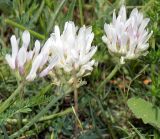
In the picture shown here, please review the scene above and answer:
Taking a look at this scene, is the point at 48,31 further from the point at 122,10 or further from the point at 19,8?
the point at 122,10

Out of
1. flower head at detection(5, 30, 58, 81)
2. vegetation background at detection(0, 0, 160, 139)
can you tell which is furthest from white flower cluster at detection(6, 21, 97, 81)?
vegetation background at detection(0, 0, 160, 139)

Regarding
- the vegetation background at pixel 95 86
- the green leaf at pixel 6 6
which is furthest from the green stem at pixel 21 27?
the green leaf at pixel 6 6

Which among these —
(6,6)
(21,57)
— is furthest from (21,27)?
(21,57)

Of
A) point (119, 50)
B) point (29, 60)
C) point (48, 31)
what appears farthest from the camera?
point (48, 31)

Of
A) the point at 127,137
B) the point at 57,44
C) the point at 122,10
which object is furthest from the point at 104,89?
the point at 57,44

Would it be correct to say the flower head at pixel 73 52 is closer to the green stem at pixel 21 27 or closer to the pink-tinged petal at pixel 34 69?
the pink-tinged petal at pixel 34 69

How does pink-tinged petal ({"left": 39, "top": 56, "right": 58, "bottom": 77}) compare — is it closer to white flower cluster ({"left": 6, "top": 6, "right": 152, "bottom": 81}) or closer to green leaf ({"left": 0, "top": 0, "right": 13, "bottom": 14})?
white flower cluster ({"left": 6, "top": 6, "right": 152, "bottom": 81})
